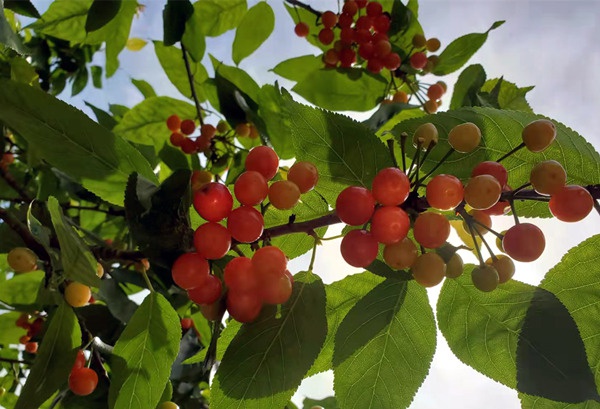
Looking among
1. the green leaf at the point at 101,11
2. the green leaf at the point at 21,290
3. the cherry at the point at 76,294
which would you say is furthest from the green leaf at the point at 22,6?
the cherry at the point at 76,294

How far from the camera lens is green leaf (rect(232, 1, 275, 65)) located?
2971mm

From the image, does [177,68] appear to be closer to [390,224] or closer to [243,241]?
[243,241]

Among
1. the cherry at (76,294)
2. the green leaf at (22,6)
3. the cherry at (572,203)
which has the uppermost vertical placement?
the green leaf at (22,6)

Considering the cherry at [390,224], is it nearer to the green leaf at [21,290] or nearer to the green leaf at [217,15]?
the green leaf at [21,290]

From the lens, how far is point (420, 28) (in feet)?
10.0

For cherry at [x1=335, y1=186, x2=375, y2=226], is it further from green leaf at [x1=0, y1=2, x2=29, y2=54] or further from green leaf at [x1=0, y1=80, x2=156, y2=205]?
green leaf at [x1=0, y1=2, x2=29, y2=54]

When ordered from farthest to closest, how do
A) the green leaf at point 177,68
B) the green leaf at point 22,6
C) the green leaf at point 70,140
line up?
the green leaf at point 177,68, the green leaf at point 22,6, the green leaf at point 70,140

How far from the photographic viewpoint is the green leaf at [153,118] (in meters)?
3.10

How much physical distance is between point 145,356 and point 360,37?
2147 millimetres

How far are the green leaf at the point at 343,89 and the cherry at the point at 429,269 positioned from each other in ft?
5.56

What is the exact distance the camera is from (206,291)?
1.16 m

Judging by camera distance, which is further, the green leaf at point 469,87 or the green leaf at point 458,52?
the green leaf at point 458,52

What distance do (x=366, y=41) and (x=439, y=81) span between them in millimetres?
564

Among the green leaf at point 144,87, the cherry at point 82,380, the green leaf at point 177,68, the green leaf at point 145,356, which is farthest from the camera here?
the green leaf at point 144,87
